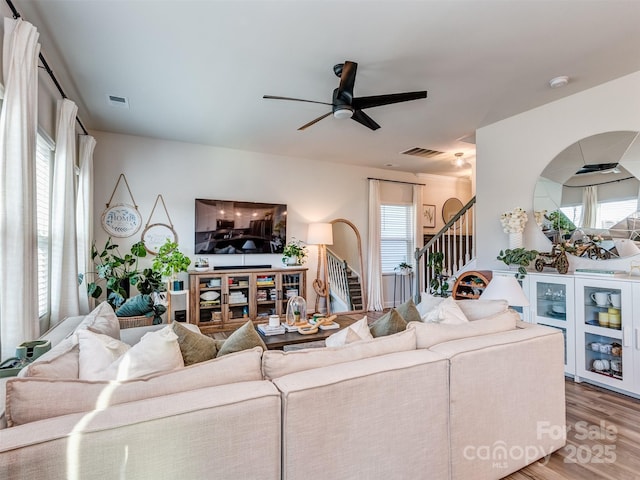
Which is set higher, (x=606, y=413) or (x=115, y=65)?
(x=115, y=65)

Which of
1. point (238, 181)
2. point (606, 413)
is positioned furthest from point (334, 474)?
point (238, 181)

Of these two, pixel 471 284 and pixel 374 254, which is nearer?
pixel 471 284

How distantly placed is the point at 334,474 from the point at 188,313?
3.78 meters

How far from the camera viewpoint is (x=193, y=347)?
164 cm

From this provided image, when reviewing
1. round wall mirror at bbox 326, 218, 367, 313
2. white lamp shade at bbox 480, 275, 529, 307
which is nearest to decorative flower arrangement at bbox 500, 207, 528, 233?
white lamp shade at bbox 480, 275, 529, 307

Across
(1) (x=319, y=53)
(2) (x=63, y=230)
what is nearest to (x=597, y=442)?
(1) (x=319, y=53)

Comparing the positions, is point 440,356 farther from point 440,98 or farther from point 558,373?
point 440,98

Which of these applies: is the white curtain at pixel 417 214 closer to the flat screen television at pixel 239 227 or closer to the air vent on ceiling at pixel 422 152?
the air vent on ceiling at pixel 422 152

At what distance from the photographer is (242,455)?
3.90 ft

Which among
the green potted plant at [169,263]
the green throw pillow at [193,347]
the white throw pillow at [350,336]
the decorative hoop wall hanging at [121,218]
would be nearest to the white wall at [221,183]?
the decorative hoop wall hanging at [121,218]

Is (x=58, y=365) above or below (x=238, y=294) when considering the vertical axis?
above

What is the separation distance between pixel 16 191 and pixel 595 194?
461 cm

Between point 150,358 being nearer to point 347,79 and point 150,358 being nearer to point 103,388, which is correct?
point 103,388

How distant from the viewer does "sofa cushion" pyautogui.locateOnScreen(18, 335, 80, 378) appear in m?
1.21
